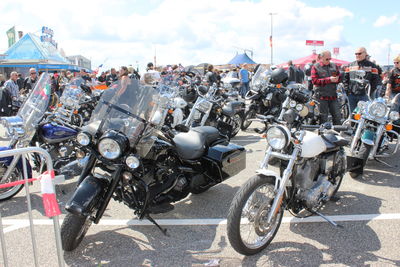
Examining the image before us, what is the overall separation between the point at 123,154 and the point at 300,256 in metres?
1.77

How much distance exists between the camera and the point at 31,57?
2228cm

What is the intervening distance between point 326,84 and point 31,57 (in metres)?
20.8

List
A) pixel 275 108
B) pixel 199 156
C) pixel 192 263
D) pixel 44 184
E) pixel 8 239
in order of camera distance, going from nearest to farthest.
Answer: pixel 44 184, pixel 192 263, pixel 8 239, pixel 199 156, pixel 275 108

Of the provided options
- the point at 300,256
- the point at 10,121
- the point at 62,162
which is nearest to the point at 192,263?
the point at 300,256

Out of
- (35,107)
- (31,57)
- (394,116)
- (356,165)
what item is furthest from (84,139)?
(31,57)

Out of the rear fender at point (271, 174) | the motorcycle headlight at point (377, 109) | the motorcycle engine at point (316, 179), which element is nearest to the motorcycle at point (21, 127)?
the rear fender at point (271, 174)

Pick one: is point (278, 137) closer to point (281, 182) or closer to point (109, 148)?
point (281, 182)

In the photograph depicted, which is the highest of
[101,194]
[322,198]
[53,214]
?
[53,214]

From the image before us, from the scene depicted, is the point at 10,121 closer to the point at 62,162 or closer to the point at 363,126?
the point at 62,162

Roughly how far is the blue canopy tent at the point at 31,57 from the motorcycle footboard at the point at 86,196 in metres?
20.8

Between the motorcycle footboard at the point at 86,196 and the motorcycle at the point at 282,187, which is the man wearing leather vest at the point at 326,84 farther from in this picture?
the motorcycle footboard at the point at 86,196

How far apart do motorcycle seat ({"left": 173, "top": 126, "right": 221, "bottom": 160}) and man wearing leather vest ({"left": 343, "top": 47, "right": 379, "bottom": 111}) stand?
4043mm

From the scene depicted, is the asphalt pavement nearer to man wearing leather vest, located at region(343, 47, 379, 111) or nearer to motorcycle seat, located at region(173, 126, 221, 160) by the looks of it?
motorcycle seat, located at region(173, 126, 221, 160)

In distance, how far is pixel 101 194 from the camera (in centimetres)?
303
